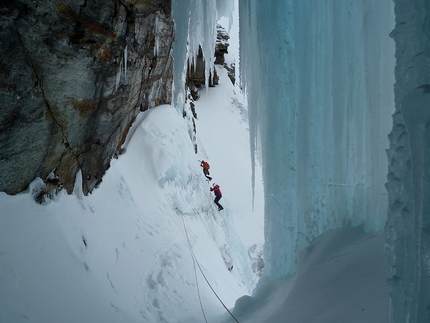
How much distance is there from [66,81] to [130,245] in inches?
106

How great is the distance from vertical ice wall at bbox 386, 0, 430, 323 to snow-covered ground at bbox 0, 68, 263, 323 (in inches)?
123

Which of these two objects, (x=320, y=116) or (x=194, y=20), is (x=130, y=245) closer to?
(x=320, y=116)

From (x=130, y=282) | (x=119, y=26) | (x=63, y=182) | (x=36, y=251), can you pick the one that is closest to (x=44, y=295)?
(x=36, y=251)

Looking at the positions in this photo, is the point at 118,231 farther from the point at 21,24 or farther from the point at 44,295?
the point at 21,24

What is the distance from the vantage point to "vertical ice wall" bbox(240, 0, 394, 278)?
10.7 ft

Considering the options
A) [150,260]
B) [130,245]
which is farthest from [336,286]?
[130,245]

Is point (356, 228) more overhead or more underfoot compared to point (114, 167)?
more underfoot

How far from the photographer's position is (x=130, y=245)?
5.51 m

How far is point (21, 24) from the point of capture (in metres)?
3.85

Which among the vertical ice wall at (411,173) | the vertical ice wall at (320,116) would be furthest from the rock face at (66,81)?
the vertical ice wall at (411,173)

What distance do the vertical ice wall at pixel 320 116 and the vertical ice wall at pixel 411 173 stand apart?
154 centimetres

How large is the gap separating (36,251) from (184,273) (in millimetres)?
2605

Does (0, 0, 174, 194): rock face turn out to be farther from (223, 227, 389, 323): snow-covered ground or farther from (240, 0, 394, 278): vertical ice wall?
(223, 227, 389, 323): snow-covered ground

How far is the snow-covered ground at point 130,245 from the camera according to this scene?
361cm
